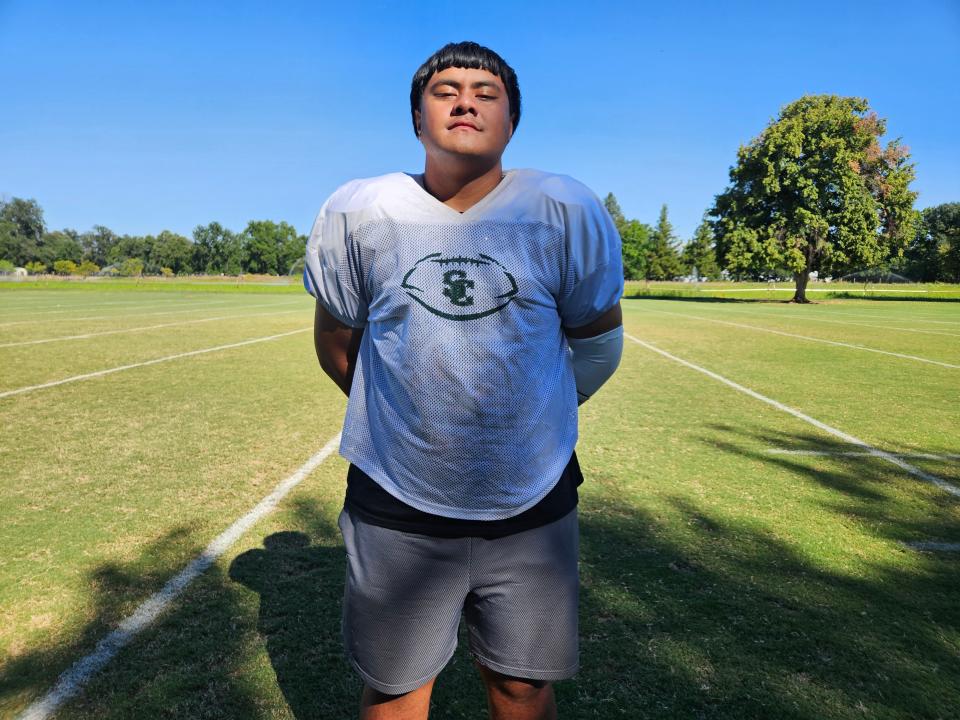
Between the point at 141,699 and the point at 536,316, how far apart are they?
82.7 inches

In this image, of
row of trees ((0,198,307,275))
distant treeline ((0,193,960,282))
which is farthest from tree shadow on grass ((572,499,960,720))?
row of trees ((0,198,307,275))

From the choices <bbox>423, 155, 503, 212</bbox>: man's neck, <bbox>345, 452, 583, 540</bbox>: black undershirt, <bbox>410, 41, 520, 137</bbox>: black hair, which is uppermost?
<bbox>410, 41, 520, 137</bbox>: black hair

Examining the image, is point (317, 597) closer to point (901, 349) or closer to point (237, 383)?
point (237, 383)

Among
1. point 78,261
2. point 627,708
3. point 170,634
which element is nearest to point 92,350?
point 170,634

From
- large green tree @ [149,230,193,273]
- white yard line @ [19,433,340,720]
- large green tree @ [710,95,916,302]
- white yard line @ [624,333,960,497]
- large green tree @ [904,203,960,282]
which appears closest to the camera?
white yard line @ [19,433,340,720]

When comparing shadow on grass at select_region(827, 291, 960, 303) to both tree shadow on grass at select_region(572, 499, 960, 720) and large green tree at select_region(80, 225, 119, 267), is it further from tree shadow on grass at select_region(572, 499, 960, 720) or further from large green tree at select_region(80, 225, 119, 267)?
large green tree at select_region(80, 225, 119, 267)

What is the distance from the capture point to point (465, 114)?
59.0 inches

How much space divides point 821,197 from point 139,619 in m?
46.0

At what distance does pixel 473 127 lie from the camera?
58.7 inches

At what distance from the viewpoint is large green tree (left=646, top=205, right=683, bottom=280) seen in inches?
3263

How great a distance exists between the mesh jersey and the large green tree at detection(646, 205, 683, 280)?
8635 centimetres

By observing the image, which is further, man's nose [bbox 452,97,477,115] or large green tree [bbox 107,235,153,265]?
large green tree [bbox 107,235,153,265]

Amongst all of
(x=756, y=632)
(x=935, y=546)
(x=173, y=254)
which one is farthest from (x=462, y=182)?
(x=173, y=254)

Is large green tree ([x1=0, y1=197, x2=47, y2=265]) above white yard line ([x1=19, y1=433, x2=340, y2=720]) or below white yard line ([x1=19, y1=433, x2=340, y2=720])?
above
